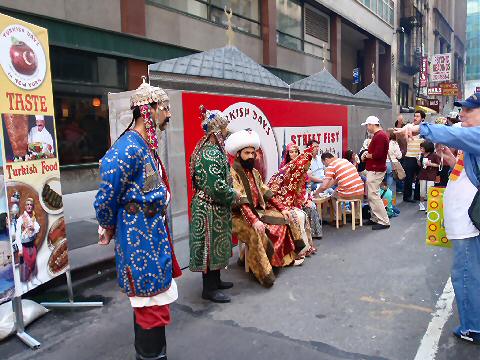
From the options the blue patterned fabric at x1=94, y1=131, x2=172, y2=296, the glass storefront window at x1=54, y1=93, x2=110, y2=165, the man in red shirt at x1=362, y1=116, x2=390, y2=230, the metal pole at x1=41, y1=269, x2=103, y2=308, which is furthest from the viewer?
the glass storefront window at x1=54, y1=93, x2=110, y2=165

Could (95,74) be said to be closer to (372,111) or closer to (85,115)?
(85,115)

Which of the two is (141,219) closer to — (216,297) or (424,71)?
(216,297)

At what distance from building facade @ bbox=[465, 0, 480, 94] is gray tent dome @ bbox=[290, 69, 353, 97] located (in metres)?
81.8

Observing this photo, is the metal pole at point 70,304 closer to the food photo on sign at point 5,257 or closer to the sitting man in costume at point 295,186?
the food photo on sign at point 5,257

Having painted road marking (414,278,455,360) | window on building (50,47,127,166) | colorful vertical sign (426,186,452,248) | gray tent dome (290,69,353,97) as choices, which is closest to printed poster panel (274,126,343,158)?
gray tent dome (290,69,353,97)

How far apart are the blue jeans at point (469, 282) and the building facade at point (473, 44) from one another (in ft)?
289

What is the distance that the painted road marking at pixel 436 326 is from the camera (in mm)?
2961

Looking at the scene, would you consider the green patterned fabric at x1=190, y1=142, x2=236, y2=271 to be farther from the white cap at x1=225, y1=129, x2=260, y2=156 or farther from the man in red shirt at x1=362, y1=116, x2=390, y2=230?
the man in red shirt at x1=362, y1=116, x2=390, y2=230

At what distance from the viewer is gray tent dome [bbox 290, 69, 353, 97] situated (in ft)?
25.8

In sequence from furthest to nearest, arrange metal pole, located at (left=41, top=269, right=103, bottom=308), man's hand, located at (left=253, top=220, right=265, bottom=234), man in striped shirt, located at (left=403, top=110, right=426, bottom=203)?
1. man in striped shirt, located at (left=403, top=110, right=426, bottom=203)
2. man's hand, located at (left=253, top=220, right=265, bottom=234)
3. metal pole, located at (left=41, top=269, right=103, bottom=308)

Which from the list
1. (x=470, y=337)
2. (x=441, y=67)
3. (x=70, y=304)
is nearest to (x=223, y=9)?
(x=70, y=304)

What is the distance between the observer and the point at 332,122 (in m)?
8.66

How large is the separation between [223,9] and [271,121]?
8314mm

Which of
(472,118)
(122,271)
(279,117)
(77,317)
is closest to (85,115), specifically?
(279,117)
